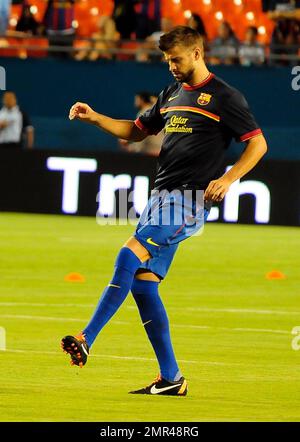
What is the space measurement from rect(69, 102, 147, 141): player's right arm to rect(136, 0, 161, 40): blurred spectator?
18974mm

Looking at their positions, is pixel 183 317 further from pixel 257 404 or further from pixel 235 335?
pixel 257 404

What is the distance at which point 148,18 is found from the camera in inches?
1145

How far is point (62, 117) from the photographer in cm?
2872

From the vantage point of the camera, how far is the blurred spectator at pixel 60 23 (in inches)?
1155

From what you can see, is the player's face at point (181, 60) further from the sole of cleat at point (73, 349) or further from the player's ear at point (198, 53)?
the sole of cleat at point (73, 349)

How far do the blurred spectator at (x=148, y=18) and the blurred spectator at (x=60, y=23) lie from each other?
1.32 meters

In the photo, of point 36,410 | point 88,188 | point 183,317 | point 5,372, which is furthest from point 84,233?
point 36,410

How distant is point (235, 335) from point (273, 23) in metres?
16.9

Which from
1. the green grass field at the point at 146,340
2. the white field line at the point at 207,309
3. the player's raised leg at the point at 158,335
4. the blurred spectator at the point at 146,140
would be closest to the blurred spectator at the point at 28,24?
the blurred spectator at the point at 146,140

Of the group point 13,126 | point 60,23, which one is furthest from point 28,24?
point 13,126

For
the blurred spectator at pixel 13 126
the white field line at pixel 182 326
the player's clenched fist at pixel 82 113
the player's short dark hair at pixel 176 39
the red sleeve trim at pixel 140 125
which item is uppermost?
the player's short dark hair at pixel 176 39

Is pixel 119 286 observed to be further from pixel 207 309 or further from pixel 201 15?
pixel 201 15

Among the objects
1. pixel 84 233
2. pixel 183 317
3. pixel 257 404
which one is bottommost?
pixel 84 233

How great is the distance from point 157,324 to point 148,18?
20077mm
